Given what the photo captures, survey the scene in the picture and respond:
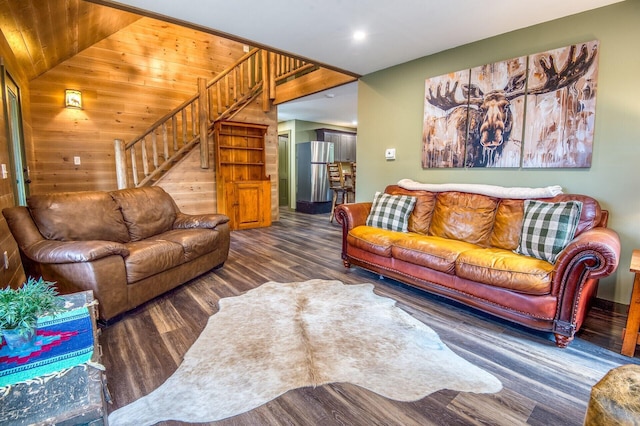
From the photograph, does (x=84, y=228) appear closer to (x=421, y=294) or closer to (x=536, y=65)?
(x=421, y=294)

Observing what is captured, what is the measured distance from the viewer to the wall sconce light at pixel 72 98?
434 centimetres

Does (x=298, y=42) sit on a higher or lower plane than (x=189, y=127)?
higher

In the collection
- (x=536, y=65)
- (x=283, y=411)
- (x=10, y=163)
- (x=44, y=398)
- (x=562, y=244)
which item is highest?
(x=536, y=65)

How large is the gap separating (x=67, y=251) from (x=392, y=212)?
2802mm

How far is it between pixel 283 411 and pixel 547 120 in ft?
10.1

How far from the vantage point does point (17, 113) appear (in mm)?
3422

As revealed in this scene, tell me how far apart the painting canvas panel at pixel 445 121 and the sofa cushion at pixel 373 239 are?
41.7 inches

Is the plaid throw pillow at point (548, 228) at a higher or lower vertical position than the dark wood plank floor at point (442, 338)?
higher

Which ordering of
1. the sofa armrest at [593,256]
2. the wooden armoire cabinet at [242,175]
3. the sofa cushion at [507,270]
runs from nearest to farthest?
1. the sofa armrest at [593,256]
2. the sofa cushion at [507,270]
3. the wooden armoire cabinet at [242,175]

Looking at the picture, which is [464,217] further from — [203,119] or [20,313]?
[203,119]

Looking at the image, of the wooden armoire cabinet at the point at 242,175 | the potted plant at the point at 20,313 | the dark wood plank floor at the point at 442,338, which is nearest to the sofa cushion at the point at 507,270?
the dark wood plank floor at the point at 442,338

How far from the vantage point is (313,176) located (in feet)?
25.7

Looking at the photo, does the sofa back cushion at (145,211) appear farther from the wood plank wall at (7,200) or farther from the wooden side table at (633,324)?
the wooden side table at (633,324)

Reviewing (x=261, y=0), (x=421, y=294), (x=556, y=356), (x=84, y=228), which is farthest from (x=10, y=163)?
(x=556, y=356)
